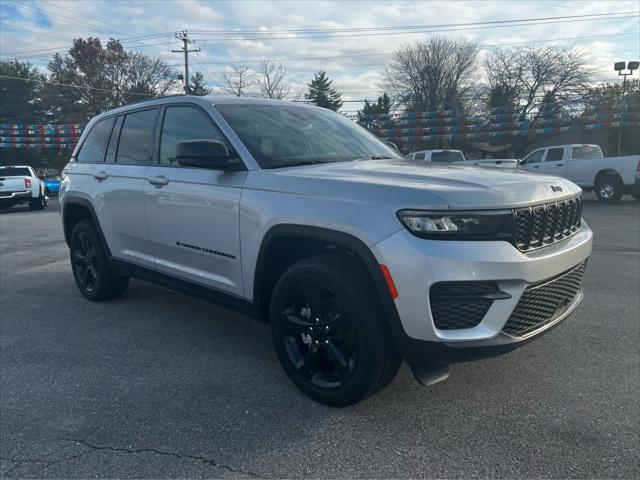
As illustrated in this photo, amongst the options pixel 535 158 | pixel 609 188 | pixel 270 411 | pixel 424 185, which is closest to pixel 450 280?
pixel 424 185

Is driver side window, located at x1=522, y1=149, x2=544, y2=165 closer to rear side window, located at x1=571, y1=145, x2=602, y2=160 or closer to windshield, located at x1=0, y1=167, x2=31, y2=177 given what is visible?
rear side window, located at x1=571, y1=145, x2=602, y2=160

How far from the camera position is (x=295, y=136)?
371 centimetres

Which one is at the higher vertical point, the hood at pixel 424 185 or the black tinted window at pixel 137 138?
the black tinted window at pixel 137 138

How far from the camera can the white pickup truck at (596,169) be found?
15.7 m

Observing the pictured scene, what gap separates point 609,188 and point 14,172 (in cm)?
2036

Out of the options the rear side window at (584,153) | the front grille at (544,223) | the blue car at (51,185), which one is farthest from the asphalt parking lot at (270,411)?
the blue car at (51,185)

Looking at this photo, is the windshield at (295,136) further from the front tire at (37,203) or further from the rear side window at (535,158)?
the front tire at (37,203)

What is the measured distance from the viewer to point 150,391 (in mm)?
3229

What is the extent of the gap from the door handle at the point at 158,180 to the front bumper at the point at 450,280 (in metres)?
2.08

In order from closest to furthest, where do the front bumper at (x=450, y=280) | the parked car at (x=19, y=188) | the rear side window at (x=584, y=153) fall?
1. the front bumper at (x=450, y=280)
2. the rear side window at (x=584, y=153)
3. the parked car at (x=19, y=188)

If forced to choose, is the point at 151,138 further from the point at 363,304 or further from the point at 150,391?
the point at 363,304

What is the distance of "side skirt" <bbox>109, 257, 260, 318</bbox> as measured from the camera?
3436 mm

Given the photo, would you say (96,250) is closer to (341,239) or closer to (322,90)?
(341,239)

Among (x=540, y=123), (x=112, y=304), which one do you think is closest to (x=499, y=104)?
(x=540, y=123)
